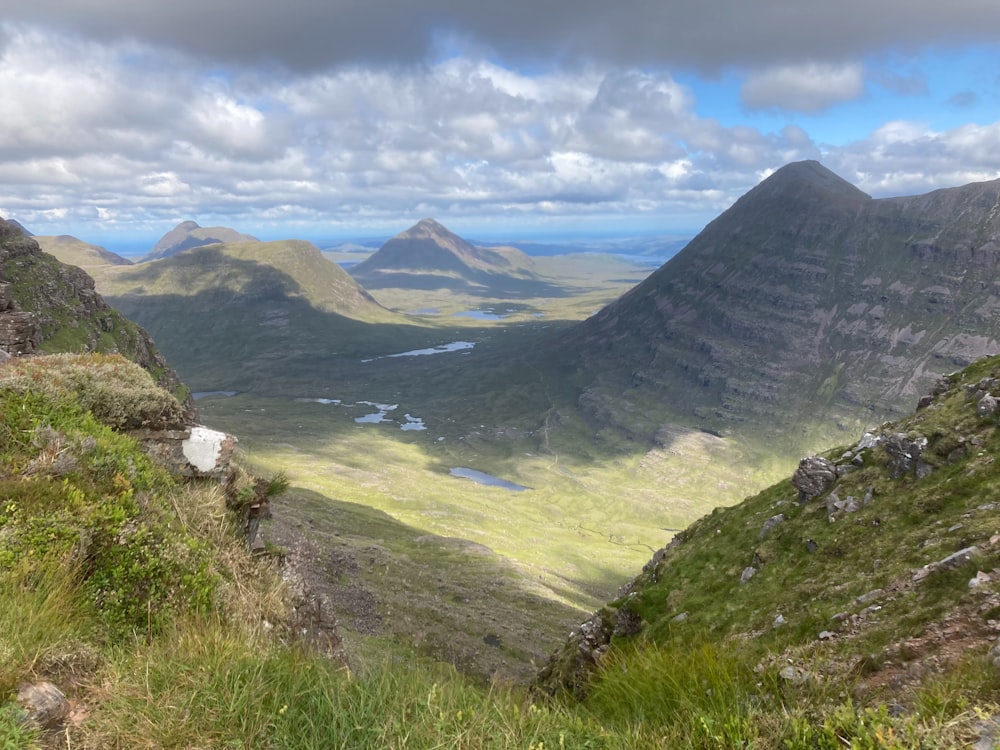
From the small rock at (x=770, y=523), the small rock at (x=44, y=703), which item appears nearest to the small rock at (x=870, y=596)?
the small rock at (x=770, y=523)

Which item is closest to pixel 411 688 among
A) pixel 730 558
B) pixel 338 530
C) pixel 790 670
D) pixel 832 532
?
pixel 790 670

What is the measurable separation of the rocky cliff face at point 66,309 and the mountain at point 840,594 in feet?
461

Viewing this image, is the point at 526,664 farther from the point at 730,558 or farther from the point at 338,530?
the point at 338,530

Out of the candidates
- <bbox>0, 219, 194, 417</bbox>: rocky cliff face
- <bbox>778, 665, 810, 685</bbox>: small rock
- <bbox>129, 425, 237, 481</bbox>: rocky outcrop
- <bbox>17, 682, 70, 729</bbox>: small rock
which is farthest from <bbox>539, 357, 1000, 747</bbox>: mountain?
<bbox>0, 219, 194, 417</bbox>: rocky cliff face

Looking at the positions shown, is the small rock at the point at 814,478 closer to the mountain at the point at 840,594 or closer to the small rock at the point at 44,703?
the mountain at the point at 840,594

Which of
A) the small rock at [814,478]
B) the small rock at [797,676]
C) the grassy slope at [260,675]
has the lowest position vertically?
the small rock at [814,478]

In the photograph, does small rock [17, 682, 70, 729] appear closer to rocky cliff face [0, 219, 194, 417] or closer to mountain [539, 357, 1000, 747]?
mountain [539, 357, 1000, 747]

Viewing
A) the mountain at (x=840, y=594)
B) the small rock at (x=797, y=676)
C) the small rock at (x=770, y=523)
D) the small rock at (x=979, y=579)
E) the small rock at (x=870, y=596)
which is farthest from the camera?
the small rock at (x=770, y=523)

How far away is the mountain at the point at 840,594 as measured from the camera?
26.3 feet

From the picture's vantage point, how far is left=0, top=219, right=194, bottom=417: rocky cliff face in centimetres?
15275

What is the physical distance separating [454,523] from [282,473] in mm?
168697

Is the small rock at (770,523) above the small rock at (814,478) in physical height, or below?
below

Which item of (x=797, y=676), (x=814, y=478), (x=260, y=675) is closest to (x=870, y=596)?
(x=797, y=676)

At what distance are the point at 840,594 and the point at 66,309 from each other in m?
212
